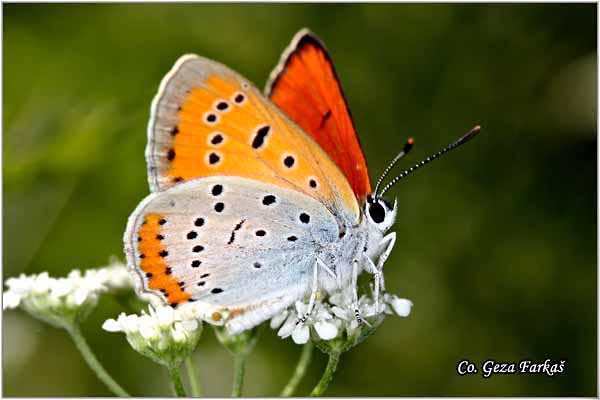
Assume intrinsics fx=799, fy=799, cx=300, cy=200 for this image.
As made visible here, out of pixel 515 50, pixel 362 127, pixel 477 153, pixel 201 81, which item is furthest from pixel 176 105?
pixel 515 50

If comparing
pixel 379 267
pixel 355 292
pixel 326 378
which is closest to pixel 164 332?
pixel 326 378

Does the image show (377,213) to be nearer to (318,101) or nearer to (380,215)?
(380,215)

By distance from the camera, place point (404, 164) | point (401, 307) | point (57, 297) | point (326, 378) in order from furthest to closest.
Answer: point (404, 164) → point (57, 297) → point (401, 307) → point (326, 378)

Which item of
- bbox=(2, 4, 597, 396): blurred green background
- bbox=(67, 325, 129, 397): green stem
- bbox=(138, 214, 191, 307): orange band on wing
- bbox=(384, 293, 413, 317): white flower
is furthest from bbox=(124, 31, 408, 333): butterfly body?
bbox=(2, 4, 597, 396): blurred green background

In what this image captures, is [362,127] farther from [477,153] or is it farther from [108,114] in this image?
[108,114]

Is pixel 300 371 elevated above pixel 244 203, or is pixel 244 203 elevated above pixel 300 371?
pixel 244 203

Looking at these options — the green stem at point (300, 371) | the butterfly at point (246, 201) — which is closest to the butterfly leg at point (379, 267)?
the butterfly at point (246, 201)

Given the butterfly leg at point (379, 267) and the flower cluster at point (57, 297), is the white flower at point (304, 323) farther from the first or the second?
the flower cluster at point (57, 297)
